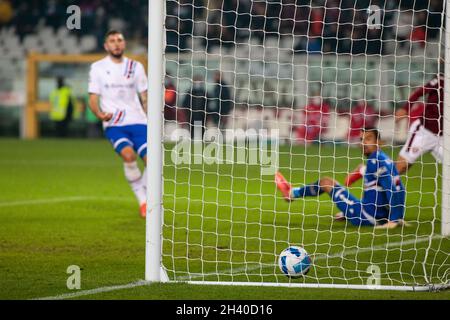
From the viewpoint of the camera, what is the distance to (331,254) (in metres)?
7.59

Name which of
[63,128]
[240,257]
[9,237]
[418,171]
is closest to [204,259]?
[240,257]

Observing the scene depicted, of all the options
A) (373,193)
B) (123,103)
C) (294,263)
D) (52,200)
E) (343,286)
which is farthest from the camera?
(52,200)

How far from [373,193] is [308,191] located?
2.10ft

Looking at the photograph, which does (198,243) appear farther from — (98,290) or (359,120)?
(359,120)

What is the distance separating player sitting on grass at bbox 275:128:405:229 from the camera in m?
9.07

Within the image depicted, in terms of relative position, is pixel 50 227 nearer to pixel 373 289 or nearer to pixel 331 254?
pixel 331 254

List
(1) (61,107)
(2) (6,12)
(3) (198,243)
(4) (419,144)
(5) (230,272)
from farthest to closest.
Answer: (2) (6,12)
(1) (61,107)
(4) (419,144)
(3) (198,243)
(5) (230,272)

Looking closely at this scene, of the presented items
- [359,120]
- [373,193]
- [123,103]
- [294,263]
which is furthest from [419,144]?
[359,120]

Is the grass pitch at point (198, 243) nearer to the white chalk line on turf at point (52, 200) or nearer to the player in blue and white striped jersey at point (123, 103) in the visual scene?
the white chalk line on turf at point (52, 200)

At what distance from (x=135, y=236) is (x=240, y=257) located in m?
1.58

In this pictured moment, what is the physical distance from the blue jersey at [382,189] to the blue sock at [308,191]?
1.54 ft

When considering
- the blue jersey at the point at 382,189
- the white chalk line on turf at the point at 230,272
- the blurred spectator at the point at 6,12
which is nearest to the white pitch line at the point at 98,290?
the white chalk line on turf at the point at 230,272

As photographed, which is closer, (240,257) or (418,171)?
(240,257)

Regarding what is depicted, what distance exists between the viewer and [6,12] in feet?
87.0
